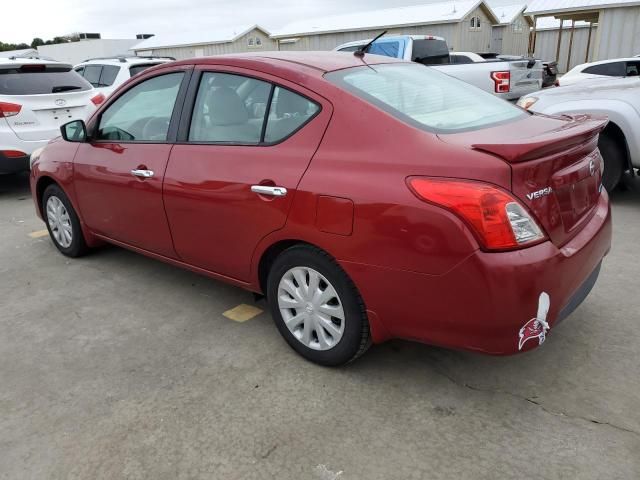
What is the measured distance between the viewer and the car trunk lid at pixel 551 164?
223 cm

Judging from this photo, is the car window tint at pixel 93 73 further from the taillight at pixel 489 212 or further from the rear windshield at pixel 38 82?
the taillight at pixel 489 212

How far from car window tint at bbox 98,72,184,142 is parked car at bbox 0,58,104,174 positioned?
335 centimetres

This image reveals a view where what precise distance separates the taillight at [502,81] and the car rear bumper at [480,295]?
7244 millimetres

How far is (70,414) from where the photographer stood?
262 cm

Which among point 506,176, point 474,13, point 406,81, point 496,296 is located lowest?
point 496,296

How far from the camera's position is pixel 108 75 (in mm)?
9953

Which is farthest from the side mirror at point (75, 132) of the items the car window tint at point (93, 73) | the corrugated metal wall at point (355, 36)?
the corrugated metal wall at point (355, 36)

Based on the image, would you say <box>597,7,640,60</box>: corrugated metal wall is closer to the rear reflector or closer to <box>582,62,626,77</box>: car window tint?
<box>582,62,626,77</box>: car window tint

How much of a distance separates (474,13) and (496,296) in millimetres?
27010

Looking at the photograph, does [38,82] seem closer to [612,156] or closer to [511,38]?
[612,156]

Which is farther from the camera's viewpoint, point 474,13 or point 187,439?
point 474,13

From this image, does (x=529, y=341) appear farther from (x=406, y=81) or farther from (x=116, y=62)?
(x=116, y=62)

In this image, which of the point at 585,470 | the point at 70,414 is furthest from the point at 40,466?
the point at 585,470

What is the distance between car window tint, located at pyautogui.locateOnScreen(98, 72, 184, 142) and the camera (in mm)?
3506
